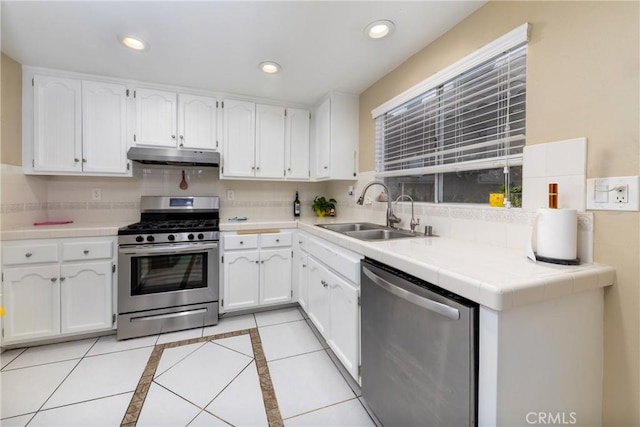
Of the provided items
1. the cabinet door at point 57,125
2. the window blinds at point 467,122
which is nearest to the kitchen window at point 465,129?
the window blinds at point 467,122

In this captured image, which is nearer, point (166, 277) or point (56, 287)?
point (56, 287)

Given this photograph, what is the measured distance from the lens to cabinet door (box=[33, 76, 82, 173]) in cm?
224

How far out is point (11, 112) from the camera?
2.09 metres

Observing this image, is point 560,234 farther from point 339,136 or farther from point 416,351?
point 339,136

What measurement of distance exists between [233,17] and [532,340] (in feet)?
6.96

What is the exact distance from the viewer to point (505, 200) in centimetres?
140

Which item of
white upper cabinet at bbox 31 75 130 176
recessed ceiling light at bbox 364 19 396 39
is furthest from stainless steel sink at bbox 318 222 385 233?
white upper cabinet at bbox 31 75 130 176

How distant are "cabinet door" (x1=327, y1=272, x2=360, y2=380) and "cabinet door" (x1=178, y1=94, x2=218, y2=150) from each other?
189 centimetres

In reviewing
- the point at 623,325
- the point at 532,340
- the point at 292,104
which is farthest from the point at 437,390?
the point at 292,104

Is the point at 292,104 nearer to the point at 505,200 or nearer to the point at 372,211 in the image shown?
the point at 372,211

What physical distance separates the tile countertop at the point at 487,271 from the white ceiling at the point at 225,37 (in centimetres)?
135

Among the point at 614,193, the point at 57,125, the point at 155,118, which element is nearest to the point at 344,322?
the point at 614,193

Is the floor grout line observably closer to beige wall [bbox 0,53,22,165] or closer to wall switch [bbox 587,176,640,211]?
wall switch [bbox 587,176,640,211]

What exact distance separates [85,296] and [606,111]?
3.35m
